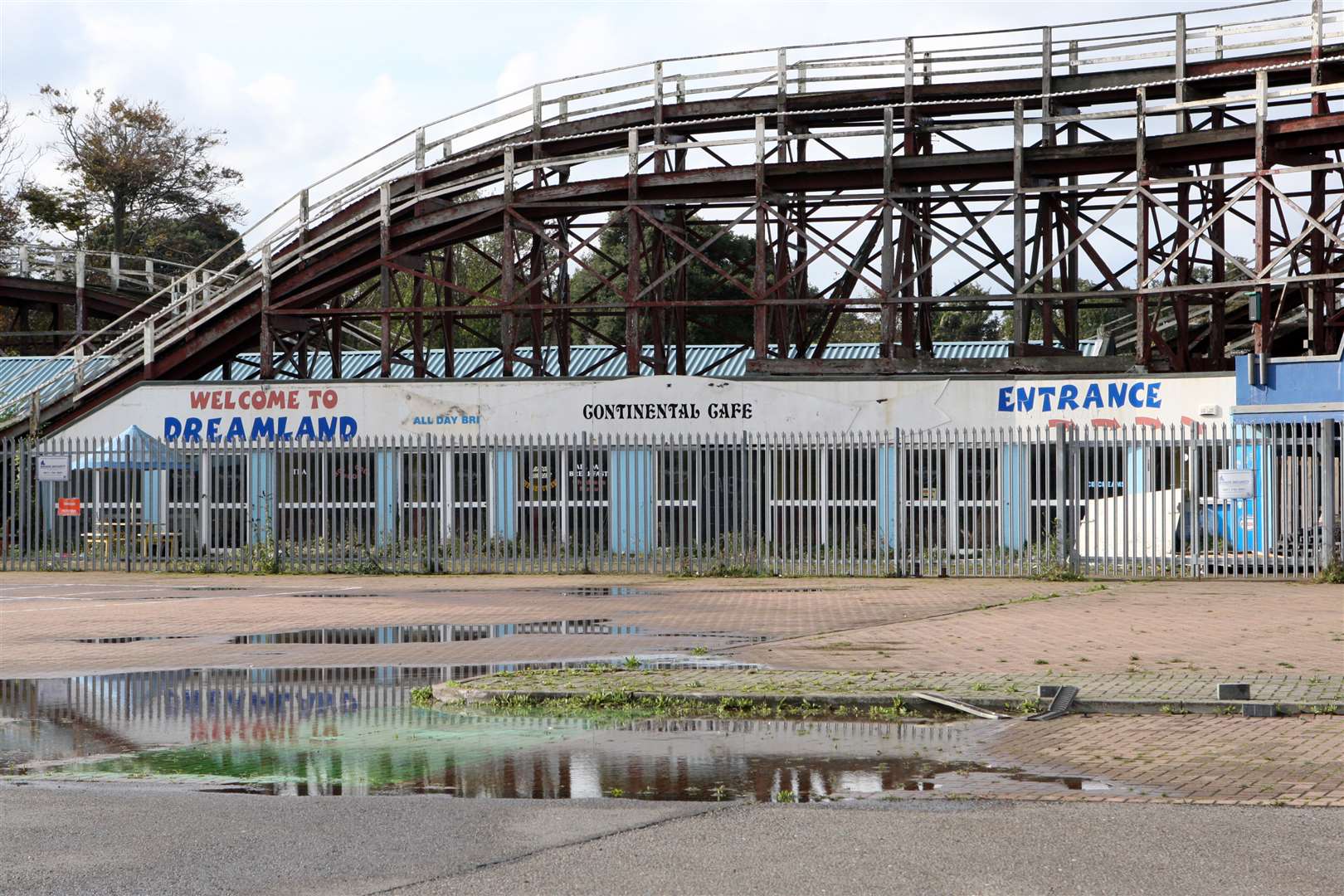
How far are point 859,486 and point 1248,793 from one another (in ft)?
55.4

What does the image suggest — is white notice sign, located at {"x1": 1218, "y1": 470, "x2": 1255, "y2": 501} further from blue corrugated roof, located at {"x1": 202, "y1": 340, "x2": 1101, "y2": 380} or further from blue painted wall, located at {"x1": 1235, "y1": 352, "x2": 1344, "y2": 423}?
blue corrugated roof, located at {"x1": 202, "y1": 340, "x2": 1101, "y2": 380}

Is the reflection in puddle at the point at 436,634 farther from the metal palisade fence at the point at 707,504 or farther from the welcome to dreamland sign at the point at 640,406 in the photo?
the welcome to dreamland sign at the point at 640,406

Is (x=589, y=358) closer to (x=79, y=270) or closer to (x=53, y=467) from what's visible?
(x=79, y=270)

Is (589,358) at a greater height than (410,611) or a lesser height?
greater

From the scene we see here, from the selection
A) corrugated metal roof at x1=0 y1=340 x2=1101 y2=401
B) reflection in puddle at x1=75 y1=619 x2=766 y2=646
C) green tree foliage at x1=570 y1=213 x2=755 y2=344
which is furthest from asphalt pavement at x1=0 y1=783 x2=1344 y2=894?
green tree foliage at x1=570 y1=213 x2=755 y2=344

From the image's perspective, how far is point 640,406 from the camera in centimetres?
2964

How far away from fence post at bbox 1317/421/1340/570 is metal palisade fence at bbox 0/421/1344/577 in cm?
3

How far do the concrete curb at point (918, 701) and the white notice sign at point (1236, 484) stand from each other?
1317 cm

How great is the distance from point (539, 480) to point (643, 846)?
65.1 feet

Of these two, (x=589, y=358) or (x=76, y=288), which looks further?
(x=589, y=358)

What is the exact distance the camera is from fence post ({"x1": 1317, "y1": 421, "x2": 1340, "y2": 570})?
21980 millimetres

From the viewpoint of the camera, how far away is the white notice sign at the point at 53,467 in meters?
27.6

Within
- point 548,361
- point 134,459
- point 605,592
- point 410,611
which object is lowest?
point 605,592

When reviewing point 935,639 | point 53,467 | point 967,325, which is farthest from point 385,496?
point 967,325
